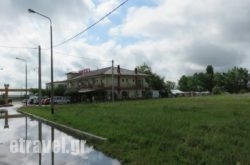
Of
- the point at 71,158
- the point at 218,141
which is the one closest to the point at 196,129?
the point at 218,141

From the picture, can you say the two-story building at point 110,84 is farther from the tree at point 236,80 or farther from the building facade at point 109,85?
the tree at point 236,80

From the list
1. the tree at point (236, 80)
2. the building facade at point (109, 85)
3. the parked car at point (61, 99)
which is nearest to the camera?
the parked car at point (61, 99)

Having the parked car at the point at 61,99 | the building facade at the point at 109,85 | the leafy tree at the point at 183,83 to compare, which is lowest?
the parked car at the point at 61,99

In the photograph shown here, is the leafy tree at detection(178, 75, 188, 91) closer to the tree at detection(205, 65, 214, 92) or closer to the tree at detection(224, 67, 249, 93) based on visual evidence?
the tree at detection(205, 65, 214, 92)

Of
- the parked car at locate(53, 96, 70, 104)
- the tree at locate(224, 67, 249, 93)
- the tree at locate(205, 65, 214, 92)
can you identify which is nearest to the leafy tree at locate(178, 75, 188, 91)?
the tree at locate(205, 65, 214, 92)

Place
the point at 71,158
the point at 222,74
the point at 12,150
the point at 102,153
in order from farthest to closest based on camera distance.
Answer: the point at 222,74, the point at 12,150, the point at 102,153, the point at 71,158

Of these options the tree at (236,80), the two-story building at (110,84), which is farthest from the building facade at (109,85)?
the tree at (236,80)

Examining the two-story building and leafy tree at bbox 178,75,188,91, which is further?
leafy tree at bbox 178,75,188,91

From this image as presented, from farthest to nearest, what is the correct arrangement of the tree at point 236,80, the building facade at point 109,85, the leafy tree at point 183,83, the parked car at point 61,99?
the leafy tree at point 183,83
the tree at point 236,80
the building facade at point 109,85
the parked car at point 61,99

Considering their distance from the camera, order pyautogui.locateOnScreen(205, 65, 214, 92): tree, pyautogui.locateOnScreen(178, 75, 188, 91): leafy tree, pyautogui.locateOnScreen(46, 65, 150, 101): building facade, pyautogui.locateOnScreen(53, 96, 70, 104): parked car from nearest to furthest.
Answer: pyautogui.locateOnScreen(53, 96, 70, 104): parked car, pyautogui.locateOnScreen(46, 65, 150, 101): building facade, pyautogui.locateOnScreen(205, 65, 214, 92): tree, pyautogui.locateOnScreen(178, 75, 188, 91): leafy tree

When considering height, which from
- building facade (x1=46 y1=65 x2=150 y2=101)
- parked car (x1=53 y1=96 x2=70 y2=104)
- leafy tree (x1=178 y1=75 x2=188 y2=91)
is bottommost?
parked car (x1=53 y1=96 x2=70 y2=104)

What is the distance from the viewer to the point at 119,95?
292 feet

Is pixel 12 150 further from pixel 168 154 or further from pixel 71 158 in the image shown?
pixel 168 154

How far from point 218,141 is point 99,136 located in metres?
5.48
